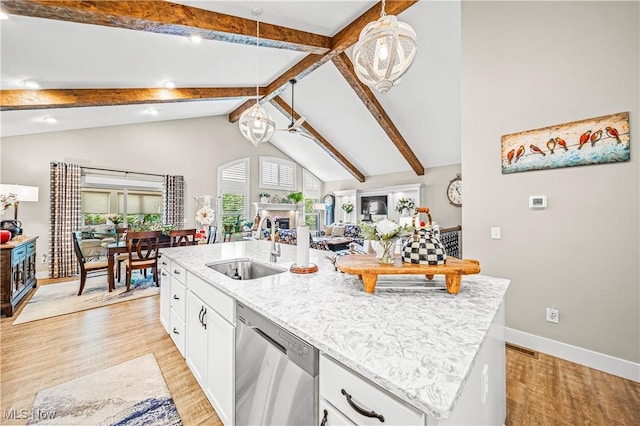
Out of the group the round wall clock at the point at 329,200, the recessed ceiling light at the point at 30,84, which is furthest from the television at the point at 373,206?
the recessed ceiling light at the point at 30,84

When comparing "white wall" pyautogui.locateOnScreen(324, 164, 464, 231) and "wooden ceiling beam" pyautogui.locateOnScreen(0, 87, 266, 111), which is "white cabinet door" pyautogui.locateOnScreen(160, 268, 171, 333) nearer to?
"wooden ceiling beam" pyautogui.locateOnScreen(0, 87, 266, 111)

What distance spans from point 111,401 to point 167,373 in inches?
14.1

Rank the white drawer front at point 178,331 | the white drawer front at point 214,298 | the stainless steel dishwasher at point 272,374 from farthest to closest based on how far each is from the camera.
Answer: the white drawer front at point 178,331
the white drawer front at point 214,298
the stainless steel dishwasher at point 272,374

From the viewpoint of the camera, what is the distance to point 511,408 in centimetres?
172

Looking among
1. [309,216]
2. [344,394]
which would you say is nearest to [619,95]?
[344,394]

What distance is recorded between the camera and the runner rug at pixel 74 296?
319cm

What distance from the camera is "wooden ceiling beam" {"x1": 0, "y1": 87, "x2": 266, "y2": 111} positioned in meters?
3.14

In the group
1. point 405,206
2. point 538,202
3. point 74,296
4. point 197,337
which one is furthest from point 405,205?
point 74,296

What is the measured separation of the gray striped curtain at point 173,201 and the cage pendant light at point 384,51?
18.5ft

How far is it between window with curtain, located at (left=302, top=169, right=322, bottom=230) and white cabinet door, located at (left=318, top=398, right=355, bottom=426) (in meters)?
8.56

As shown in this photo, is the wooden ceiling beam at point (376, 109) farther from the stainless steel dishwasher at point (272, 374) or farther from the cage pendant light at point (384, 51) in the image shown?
the stainless steel dishwasher at point (272, 374)

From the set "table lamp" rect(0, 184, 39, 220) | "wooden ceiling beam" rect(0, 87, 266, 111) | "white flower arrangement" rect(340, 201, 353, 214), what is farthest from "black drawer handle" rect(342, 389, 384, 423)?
"white flower arrangement" rect(340, 201, 353, 214)

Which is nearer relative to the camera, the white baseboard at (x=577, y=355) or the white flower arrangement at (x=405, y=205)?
the white baseboard at (x=577, y=355)

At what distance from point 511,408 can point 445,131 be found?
509cm
